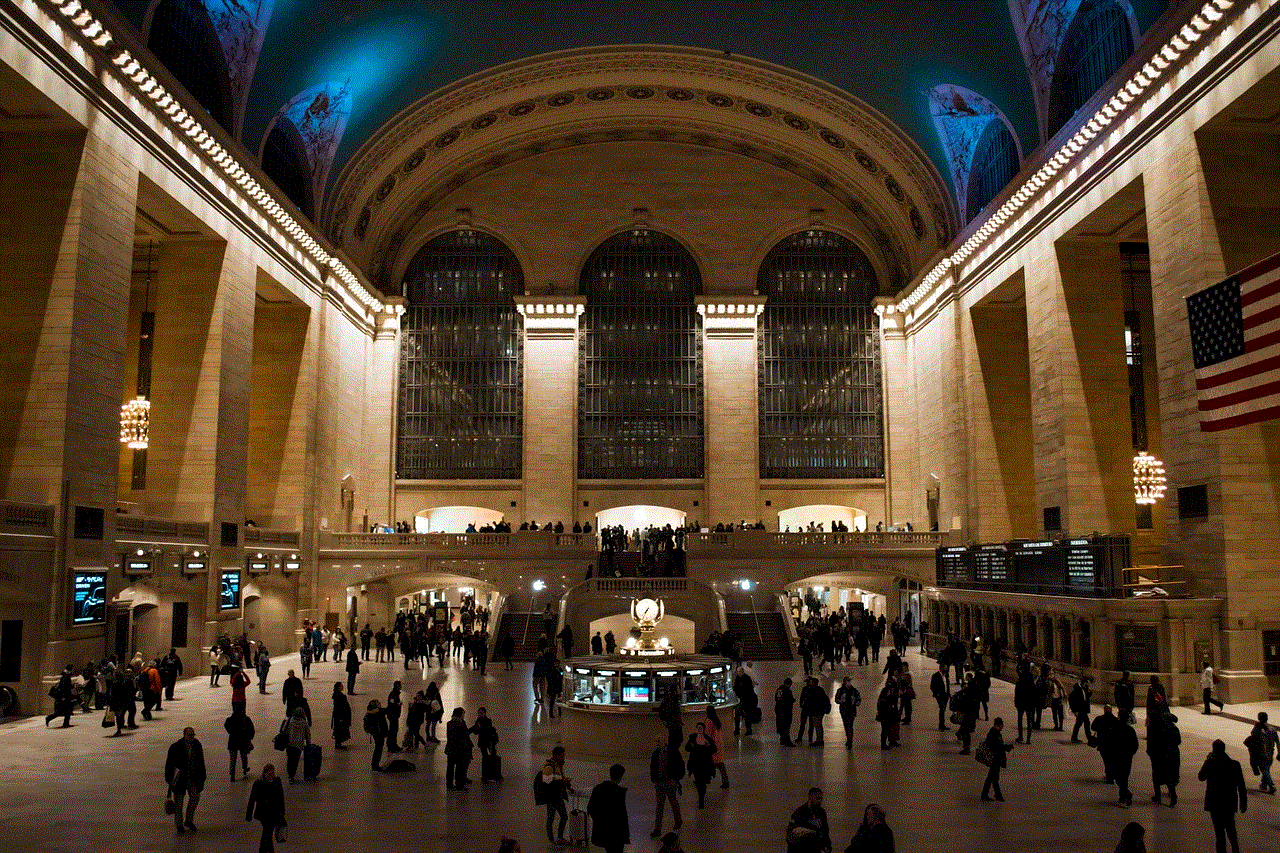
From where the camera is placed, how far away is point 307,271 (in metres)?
31.2

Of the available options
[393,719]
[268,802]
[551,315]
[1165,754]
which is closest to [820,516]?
[551,315]

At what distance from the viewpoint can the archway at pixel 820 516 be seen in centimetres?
3891

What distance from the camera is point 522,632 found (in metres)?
28.0

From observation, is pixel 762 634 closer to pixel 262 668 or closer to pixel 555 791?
pixel 262 668

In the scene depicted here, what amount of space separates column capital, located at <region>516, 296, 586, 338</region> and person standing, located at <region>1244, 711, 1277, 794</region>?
29.4 metres

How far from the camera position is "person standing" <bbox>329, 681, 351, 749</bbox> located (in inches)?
562

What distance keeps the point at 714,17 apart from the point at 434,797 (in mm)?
25883

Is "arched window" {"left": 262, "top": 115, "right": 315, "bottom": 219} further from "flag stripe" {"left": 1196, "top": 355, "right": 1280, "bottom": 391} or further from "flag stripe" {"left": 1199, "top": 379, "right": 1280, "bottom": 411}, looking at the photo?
"flag stripe" {"left": 1199, "top": 379, "right": 1280, "bottom": 411}

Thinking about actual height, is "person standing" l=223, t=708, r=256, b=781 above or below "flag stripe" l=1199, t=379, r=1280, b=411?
below

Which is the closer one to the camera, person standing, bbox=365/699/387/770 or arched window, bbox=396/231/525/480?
person standing, bbox=365/699/387/770

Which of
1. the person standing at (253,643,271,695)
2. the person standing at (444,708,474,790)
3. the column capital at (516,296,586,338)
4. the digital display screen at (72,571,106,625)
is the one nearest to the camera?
the person standing at (444,708,474,790)

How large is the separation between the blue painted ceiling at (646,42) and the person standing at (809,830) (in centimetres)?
2346

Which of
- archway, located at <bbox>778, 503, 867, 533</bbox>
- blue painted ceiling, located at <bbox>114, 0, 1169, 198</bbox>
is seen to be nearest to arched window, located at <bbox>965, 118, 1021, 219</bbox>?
blue painted ceiling, located at <bbox>114, 0, 1169, 198</bbox>

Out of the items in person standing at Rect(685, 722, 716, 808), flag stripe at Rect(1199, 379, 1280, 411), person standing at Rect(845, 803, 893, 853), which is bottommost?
person standing at Rect(685, 722, 716, 808)
